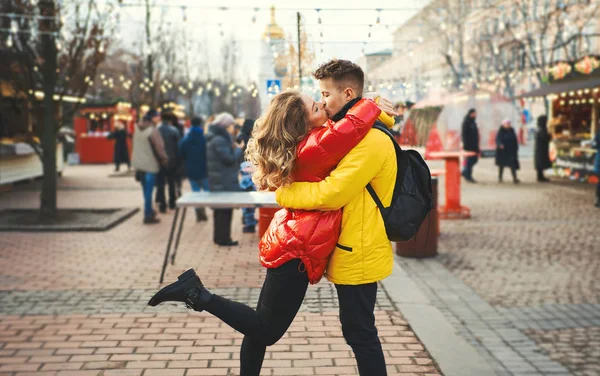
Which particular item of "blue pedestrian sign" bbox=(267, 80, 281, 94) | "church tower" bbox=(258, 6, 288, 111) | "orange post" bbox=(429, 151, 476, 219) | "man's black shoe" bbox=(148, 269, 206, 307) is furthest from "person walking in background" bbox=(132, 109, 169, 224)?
"man's black shoe" bbox=(148, 269, 206, 307)

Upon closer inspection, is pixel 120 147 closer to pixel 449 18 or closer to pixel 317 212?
pixel 449 18

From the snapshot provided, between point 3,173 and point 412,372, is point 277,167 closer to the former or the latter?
point 412,372

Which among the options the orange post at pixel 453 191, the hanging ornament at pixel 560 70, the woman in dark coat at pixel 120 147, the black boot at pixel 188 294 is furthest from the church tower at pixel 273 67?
the hanging ornament at pixel 560 70

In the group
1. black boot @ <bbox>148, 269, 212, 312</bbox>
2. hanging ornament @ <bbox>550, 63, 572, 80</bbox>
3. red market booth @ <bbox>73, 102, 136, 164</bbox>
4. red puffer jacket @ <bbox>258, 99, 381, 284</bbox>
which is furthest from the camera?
red market booth @ <bbox>73, 102, 136, 164</bbox>

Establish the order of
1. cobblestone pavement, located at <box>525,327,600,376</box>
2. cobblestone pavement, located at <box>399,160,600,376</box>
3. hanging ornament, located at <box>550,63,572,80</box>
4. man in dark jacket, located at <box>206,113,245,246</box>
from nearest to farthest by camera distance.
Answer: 1. cobblestone pavement, located at <box>525,327,600,376</box>
2. cobblestone pavement, located at <box>399,160,600,376</box>
3. man in dark jacket, located at <box>206,113,245,246</box>
4. hanging ornament, located at <box>550,63,572,80</box>

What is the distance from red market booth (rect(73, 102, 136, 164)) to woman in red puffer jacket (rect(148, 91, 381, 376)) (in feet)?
90.2

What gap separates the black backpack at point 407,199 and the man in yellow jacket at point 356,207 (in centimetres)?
3

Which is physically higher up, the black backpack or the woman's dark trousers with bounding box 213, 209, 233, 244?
the black backpack

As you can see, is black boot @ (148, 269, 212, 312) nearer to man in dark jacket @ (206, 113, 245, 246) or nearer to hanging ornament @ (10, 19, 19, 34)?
man in dark jacket @ (206, 113, 245, 246)

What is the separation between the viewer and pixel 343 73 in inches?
118

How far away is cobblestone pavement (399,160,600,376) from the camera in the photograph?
4.70 m

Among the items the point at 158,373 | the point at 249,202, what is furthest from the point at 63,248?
the point at 158,373

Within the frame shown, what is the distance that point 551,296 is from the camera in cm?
610

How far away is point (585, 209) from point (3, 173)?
1356 centimetres
